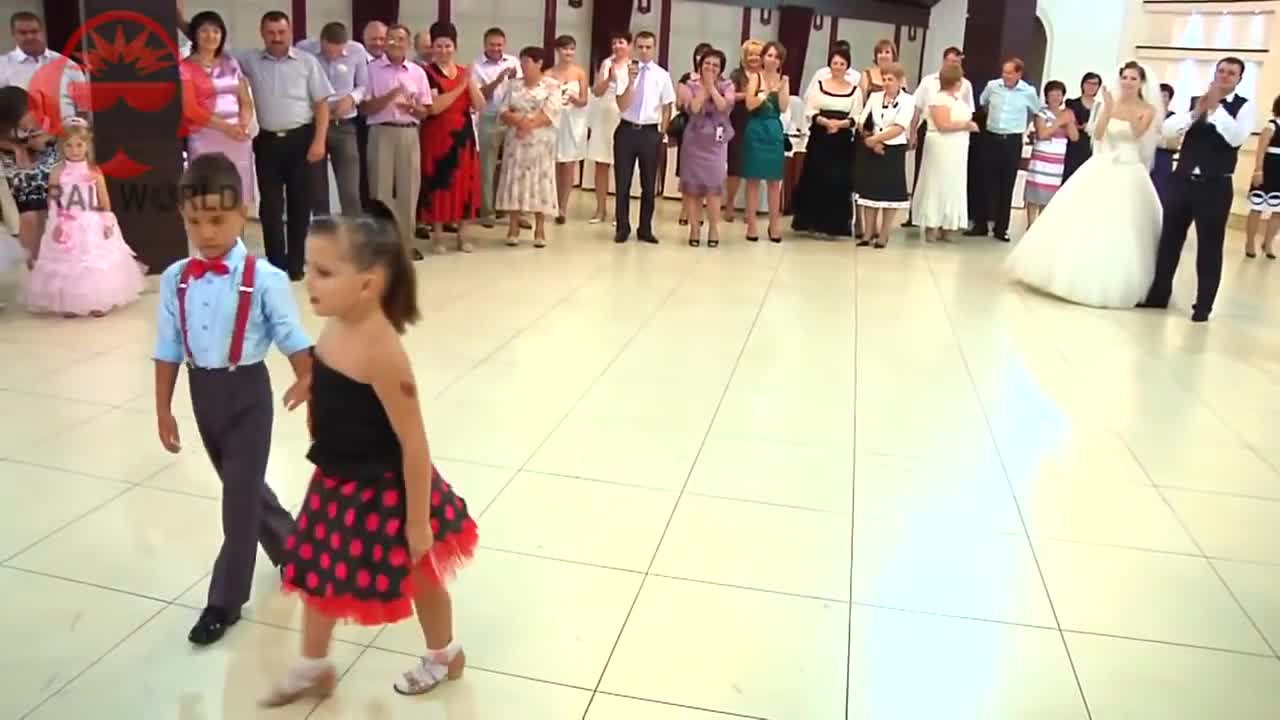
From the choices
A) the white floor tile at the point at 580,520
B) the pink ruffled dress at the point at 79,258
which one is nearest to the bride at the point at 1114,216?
the white floor tile at the point at 580,520

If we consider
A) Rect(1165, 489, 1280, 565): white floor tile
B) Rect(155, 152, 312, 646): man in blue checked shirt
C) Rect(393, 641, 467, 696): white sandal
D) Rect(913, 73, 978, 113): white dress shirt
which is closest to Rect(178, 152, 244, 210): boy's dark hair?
Rect(155, 152, 312, 646): man in blue checked shirt

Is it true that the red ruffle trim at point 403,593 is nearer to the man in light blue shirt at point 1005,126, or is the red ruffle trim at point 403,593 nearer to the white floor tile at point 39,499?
the white floor tile at point 39,499

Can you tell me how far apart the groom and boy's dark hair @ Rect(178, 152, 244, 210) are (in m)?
5.73

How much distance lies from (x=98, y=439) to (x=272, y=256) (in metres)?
2.76

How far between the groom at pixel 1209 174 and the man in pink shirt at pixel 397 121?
15.3 feet

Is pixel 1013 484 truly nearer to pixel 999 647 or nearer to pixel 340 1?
pixel 999 647

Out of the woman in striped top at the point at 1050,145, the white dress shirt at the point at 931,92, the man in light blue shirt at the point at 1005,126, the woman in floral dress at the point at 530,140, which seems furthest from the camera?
the woman in striped top at the point at 1050,145

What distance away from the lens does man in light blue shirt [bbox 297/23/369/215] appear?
21.4 feet

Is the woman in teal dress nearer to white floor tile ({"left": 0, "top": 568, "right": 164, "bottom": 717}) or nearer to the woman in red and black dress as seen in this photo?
the woman in red and black dress

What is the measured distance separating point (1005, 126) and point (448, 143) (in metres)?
4.71

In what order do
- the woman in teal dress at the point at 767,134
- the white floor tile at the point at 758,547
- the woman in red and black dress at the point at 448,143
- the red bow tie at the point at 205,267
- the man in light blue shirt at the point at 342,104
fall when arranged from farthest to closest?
the woman in teal dress at the point at 767,134, the woman in red and black dress at the point at 448,143, the man in light blue shirt at the point at 342,104, the white floor tile at the point at 758,547, the red bow tie at the point at 205,267

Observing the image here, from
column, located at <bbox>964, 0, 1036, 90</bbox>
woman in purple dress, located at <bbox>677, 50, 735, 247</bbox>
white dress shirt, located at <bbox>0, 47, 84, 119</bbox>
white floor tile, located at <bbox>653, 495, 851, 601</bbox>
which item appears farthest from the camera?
column, located at <bbox>964, 0, 1036, 90</bbox>

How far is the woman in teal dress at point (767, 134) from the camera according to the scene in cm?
795

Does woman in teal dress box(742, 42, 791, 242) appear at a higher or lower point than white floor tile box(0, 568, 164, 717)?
→ higher
